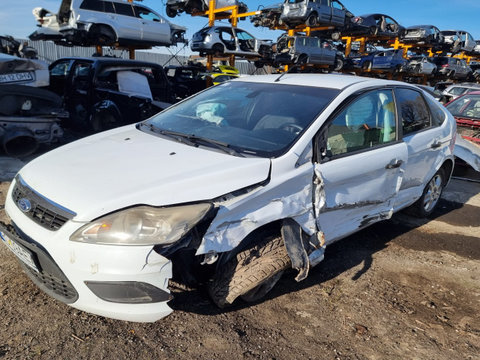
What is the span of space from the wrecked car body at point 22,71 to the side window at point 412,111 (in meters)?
5.67

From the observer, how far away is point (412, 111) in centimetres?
387

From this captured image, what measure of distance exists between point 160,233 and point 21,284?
137 centimetres

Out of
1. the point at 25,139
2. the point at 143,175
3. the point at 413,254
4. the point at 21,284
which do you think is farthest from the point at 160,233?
the point at 25,139

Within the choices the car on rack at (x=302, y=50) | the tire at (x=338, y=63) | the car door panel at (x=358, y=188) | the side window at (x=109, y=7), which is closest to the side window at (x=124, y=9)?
the side window at (x=109, y=7)

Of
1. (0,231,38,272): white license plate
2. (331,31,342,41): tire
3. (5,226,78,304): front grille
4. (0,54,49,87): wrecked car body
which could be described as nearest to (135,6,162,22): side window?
(0,54,49,87): wrecked car body

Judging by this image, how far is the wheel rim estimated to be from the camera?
14.9 ft

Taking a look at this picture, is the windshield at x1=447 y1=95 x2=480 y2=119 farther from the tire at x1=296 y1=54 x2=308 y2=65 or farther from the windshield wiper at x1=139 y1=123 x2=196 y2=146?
the tire at x1=296 y1=54 x2=308 y2=65

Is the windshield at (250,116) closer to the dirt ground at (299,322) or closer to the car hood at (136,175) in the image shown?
the car hood at (136,175)

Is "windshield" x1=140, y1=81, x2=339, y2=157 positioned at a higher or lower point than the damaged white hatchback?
higher

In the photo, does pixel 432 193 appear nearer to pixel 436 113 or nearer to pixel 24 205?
pixel 436 113

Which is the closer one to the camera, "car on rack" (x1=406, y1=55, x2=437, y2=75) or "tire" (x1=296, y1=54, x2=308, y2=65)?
"tire" (x1=296, y1=54, x2=308, y2=65)

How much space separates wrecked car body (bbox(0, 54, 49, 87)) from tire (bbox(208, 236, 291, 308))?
17.5 feet

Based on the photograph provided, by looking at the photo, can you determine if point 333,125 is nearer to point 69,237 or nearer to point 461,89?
point 69,237

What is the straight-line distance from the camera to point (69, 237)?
6.53ft
